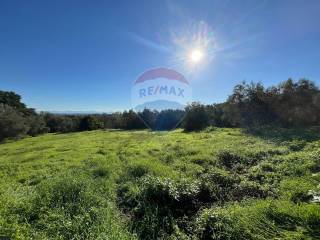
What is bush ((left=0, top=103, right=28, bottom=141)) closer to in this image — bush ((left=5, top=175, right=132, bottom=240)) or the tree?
the tree

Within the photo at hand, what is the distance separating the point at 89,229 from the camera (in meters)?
4.73

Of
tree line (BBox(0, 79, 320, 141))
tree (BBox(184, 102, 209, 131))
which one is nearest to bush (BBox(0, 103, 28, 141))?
tree line (BBox(0, 79, 320, 141))

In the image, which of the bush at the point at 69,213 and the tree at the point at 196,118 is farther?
the tree at the point at 196,118

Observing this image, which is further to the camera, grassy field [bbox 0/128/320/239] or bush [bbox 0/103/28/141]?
bush [bbox 0/103/28/141]

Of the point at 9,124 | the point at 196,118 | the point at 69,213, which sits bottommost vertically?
the point at 69,213

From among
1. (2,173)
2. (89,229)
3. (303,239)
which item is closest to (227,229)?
(303,239)

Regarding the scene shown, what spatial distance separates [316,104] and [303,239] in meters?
26.8

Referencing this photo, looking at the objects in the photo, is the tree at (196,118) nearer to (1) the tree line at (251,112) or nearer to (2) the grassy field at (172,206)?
(1) the tree line at (251,112)

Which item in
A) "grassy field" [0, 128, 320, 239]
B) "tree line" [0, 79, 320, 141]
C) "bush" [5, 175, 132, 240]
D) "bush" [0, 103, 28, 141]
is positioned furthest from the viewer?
"bush" [0, 103, 28, 141]

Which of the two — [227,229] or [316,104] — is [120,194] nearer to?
[227,229]

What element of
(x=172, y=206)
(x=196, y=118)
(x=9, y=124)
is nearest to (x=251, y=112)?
(x=196, y=118)

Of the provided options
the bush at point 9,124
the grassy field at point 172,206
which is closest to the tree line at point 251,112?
the bush at point 9,124

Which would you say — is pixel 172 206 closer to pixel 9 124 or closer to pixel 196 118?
pixel 196 118

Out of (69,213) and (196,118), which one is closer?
(69,213)
